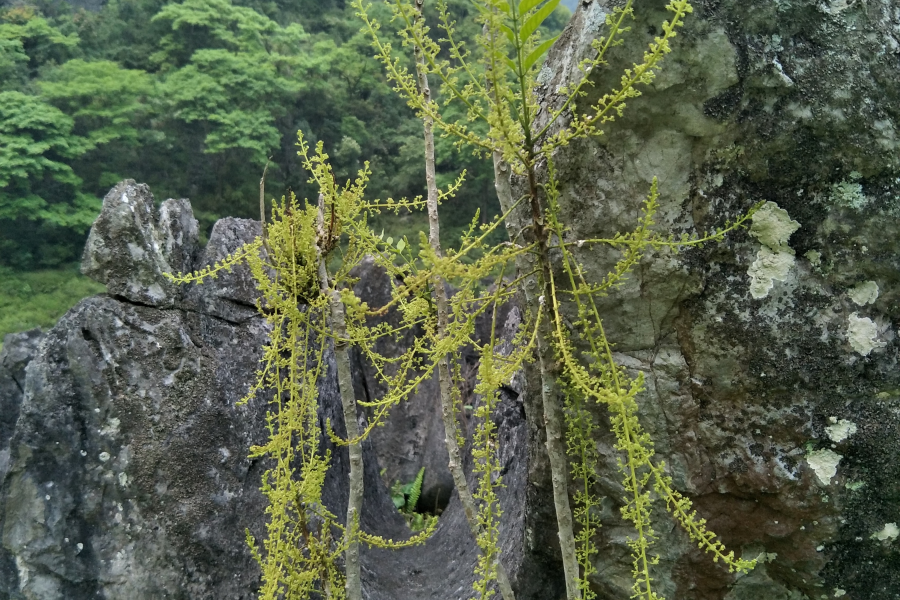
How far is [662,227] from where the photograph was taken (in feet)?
5.95

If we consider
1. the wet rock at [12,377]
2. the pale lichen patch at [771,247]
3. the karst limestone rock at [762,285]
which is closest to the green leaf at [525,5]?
the karst limestone rock at [762,285]

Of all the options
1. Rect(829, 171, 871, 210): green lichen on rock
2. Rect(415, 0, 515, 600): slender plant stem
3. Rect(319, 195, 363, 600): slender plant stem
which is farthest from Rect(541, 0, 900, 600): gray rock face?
Rect(319, 195, 363, 600): slender plant stem

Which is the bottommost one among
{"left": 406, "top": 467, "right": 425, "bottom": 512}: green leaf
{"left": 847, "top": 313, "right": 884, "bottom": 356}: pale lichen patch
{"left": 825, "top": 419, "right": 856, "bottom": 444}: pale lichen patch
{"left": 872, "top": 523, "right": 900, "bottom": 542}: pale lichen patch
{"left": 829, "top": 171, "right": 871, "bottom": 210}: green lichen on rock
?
{"left": 406, "top": 467, "right": 425, "bottom": 512}: green leaf

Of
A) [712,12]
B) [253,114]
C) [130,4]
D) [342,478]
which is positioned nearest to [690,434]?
[712,12]

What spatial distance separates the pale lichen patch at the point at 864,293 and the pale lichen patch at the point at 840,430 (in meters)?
0.34

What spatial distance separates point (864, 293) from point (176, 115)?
1328cm

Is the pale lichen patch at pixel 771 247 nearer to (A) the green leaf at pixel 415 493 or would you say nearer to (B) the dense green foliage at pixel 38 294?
(A) the green leaf at pixel 415 493

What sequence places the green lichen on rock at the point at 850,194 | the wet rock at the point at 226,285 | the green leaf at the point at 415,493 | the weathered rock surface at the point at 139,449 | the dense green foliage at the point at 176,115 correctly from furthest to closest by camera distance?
the dense green foliage at the point at 176,115 < the green leaf at the point at 415,493 < the wet rock at the point at 226,285 < the weathered rock surface at the point at 139,449 < the green lichen on rock at the point at 850,194

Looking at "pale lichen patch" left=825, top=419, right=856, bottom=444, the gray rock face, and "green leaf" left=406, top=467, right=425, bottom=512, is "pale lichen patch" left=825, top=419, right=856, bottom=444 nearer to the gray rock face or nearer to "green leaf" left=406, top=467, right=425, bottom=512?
the gray rock face

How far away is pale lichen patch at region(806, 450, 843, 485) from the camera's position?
5.70 feet

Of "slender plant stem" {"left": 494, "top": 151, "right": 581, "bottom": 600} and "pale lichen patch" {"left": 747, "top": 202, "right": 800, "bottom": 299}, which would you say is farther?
"pale lichen patch" {"left": 747, "top": 202, "right": 800, "bottom": 299}

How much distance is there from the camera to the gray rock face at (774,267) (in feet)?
5.57

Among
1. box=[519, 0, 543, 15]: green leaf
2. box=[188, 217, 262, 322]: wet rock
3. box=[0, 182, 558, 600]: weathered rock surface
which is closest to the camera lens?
box=[519, 0, 543, 15]: green leaf

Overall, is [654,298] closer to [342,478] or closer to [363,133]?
[342,478]
